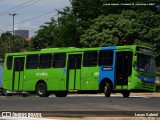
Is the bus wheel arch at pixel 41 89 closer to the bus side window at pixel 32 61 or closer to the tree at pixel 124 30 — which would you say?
the bus side window at pixel 32 61

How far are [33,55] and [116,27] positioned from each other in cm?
1665

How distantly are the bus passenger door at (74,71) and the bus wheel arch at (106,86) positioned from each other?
1.82 meters

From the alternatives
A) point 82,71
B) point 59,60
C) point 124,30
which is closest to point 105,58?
point 82,71

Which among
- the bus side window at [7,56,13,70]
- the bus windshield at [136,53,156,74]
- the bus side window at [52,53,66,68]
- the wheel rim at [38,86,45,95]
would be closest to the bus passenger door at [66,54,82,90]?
the bus side window at [52,53,66,68]

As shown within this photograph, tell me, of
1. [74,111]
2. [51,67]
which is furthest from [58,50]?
[74,111]

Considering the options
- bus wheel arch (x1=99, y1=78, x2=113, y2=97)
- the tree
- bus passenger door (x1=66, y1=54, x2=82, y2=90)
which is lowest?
bus wheel arch (x1=99, y1=78, x2=113, y2=97)

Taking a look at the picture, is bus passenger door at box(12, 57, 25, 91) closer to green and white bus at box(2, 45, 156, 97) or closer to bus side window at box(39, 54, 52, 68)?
green and white bus at box(2, 45, 156, 97)

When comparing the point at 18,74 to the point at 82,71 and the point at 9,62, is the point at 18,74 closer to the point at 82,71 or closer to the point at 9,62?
the point at 9,62

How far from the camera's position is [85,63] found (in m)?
30.2

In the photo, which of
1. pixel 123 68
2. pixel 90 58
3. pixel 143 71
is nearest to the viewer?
pixel 123 68

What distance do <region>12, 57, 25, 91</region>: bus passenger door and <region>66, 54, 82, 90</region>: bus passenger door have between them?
4.32 m

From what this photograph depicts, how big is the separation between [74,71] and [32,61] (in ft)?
12.9

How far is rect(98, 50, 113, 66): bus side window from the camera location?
94.9ft

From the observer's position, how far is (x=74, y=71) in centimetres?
3073
